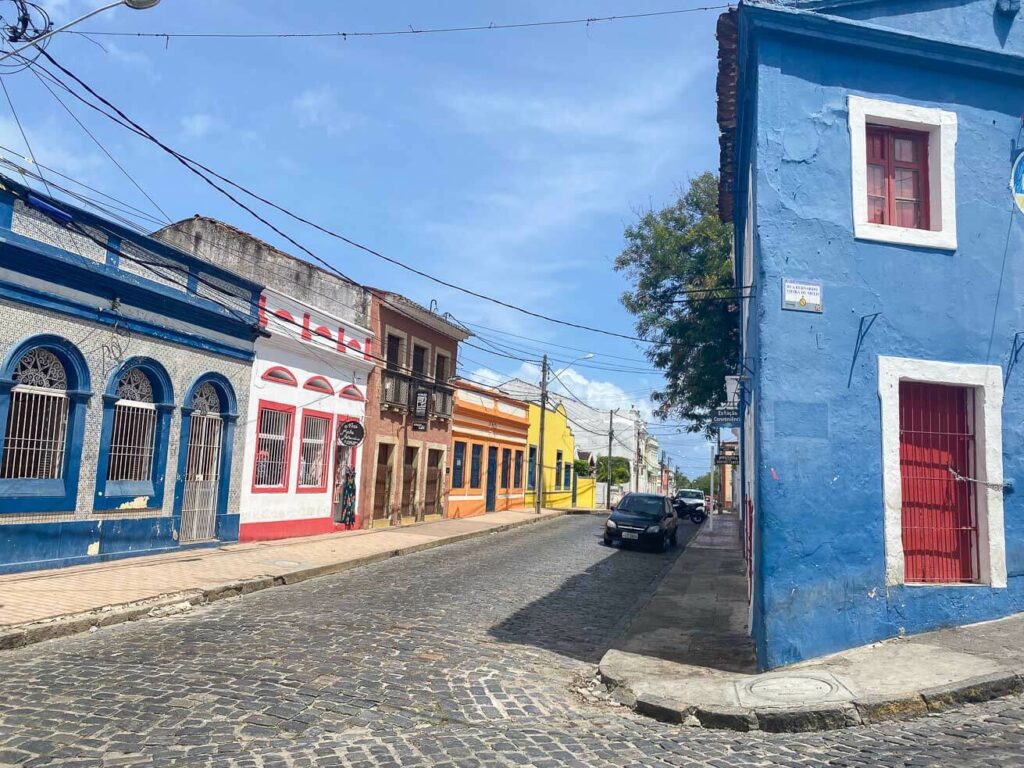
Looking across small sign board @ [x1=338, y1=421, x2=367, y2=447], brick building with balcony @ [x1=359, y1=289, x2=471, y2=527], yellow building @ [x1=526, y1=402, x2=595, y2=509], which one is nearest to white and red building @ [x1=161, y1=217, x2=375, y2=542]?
small sign board @ [x1=338, y1=421, x2=367, y2=447]

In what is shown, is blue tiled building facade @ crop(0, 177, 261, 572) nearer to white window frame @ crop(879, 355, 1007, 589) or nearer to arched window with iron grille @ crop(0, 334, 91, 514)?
arched window with iron grille @ crop(0, 334, 91, 514)

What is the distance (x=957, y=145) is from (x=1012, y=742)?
5683mm

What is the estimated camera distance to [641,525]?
739 inches

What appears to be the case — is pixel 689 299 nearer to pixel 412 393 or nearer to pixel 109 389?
pixel 412 393

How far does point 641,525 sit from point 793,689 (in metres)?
12.9

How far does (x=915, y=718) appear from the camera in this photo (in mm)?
5414

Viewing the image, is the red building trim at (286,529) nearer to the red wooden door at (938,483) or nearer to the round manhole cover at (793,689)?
the round manhole cover at (793,689)

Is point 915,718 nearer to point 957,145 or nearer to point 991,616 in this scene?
point 991,616

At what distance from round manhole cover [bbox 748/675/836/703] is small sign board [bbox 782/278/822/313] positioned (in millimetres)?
3272

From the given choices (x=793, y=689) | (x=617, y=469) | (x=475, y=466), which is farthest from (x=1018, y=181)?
(x=617, y=469)

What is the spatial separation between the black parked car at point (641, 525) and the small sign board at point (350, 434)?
6.71 meters

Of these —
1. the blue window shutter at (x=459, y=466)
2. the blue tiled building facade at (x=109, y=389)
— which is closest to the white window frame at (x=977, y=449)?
the blue tiled building facade at (x=109, y=389)

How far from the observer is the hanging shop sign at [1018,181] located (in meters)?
7.71

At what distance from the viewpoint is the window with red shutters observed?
7746 millimetres
